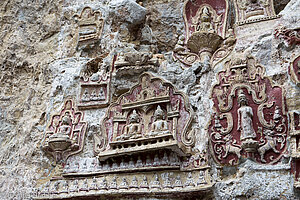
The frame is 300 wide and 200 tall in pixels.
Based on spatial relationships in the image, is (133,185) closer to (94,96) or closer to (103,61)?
(94,96)

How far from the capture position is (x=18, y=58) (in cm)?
491

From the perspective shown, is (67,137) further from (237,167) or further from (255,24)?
(255,24)

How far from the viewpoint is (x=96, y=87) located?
4188 mm

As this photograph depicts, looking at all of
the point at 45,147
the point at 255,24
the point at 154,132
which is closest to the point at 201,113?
the point at 154,132

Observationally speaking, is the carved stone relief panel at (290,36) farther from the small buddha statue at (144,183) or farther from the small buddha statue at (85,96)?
the small buddha statue at (85,96)

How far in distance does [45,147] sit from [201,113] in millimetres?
1736

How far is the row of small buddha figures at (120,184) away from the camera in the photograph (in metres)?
3.35

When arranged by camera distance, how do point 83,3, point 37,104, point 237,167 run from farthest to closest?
point 83,3, point 37,104, point 237,167

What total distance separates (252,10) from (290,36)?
0.71m

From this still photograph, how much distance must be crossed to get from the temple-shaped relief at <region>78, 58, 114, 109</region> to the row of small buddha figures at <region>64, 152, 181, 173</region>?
67cm

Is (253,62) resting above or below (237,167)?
above

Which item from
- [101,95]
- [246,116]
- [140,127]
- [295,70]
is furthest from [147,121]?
[295,70]

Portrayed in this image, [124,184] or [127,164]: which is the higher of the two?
[127,164]

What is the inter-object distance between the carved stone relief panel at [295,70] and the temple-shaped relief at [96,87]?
1.92m
